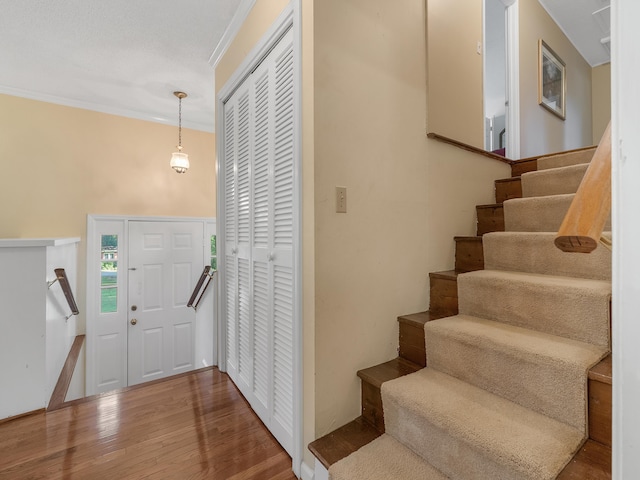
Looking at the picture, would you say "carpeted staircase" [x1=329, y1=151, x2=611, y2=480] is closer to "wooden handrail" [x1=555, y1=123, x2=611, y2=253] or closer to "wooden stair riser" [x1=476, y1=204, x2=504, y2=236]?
"wooden stair riser" [x1=476, y1=204, x2=504, y2=236]

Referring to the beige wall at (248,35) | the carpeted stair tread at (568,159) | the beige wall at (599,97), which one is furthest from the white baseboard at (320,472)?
the beige wall at (599,97)

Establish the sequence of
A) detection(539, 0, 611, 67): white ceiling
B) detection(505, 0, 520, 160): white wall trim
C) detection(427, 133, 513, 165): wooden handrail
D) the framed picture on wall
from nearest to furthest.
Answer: detection(427, 133, 513, 165): wooden handrail < detection(505, 0, 520, 160): white wall trim < the framed picture on wall < detection(539, 0, 611, 67): white ceiling

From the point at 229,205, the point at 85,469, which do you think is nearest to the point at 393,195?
the point at 229,205

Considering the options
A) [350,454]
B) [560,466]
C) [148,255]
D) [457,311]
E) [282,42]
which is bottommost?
[350,454]

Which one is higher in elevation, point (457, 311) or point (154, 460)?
point (457, 311)

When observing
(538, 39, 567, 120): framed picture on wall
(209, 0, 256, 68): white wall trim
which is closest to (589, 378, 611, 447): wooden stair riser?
(209, 0, 256, 68): white wall trim

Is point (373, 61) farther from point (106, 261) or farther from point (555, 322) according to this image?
point (106, 261)

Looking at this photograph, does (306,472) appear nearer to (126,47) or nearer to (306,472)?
(306,472)

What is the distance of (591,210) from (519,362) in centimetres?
83

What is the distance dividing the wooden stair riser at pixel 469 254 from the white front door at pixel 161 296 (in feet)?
10.7

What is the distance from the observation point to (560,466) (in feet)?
2.76

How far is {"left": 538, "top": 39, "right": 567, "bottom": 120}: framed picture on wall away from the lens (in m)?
2.94

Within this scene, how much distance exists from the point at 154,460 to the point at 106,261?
9.04ft

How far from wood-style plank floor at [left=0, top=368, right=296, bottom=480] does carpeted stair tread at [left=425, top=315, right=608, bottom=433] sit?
3.04 feet
